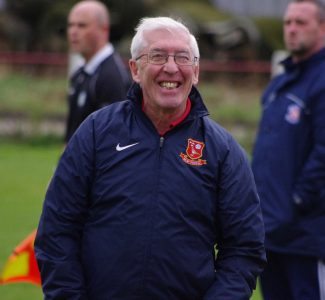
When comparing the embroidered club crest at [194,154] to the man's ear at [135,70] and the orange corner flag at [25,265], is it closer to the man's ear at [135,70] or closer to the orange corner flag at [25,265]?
the man's ear at [135,70]

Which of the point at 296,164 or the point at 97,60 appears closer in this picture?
the point at 296,164

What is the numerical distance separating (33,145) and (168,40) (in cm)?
1308

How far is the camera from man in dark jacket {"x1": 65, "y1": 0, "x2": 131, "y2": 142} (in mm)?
6434

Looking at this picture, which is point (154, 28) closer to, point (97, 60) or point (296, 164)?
point (296, 164)

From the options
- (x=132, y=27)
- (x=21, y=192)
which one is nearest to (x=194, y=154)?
(x=21, y=192)

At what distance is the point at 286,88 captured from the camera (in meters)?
5.80

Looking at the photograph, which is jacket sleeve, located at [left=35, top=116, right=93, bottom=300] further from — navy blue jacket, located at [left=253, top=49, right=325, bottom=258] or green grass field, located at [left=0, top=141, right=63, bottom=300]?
green grass field, located at [left=0, top=141, right=63, bottom=300]

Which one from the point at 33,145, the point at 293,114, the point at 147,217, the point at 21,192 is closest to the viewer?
the point at 147,217

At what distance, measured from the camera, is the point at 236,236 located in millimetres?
4008

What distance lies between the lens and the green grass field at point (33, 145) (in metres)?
9.63

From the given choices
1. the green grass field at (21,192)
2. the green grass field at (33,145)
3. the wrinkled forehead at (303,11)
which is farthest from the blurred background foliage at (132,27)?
the wrinkled forehead at (303,11)

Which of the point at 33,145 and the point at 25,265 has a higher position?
the point at 25,265

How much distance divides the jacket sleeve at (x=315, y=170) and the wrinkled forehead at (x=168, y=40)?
5.73ft

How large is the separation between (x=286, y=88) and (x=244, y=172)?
182cm
